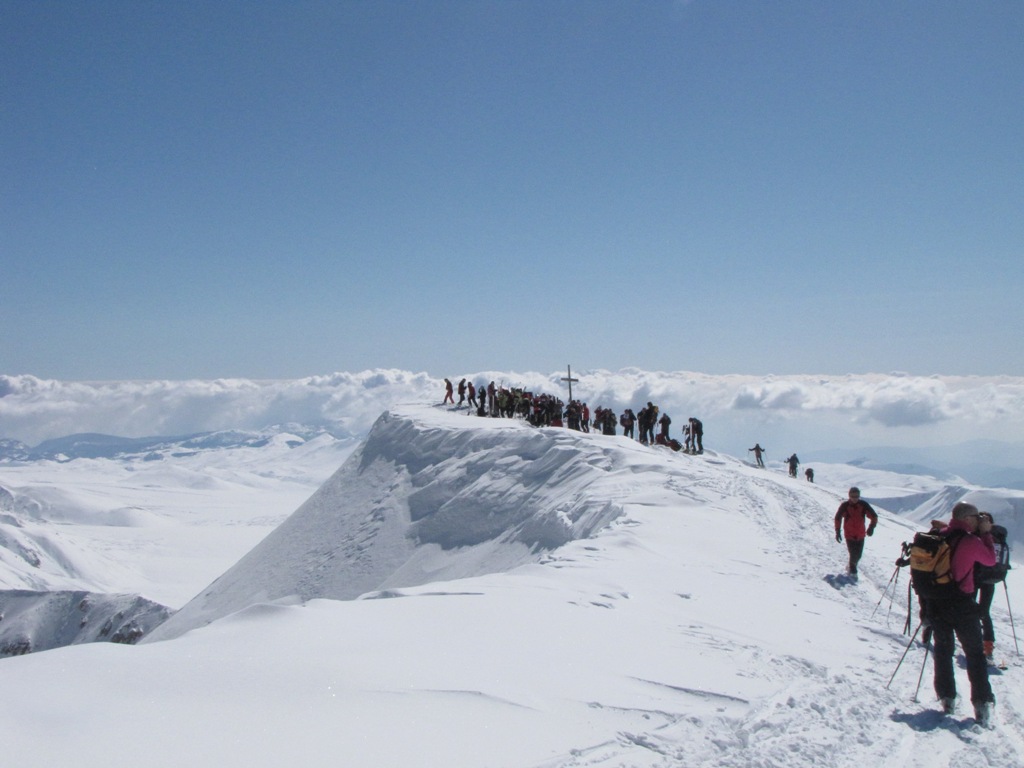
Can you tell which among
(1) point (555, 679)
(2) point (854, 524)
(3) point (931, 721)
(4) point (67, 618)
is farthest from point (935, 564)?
(4) point (67, 618)

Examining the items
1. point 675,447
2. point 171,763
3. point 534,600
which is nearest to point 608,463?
point 675,447

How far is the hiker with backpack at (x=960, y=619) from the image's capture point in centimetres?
681

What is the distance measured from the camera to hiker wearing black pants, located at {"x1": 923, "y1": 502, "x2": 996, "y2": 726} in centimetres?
681

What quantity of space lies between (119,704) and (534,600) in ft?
17.7

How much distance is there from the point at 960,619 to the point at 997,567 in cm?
324

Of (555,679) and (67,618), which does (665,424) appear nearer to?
(555,679)

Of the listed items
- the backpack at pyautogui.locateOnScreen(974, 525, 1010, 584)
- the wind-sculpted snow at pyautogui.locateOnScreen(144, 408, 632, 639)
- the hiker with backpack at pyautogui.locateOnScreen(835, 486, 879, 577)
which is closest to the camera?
the backpack at pyautogui.locateOnScreen(974, 525, 1010, 584)

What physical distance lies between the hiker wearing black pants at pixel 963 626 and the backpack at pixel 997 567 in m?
1.65

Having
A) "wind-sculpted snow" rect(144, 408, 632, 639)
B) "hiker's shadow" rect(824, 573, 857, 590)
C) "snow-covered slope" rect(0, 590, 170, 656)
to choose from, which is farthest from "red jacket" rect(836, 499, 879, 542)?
"snow-covered slope" rect(0, 590, 170, 656)

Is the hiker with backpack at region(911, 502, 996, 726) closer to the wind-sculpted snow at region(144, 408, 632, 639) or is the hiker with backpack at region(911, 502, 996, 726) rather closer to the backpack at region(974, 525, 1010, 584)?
the backpack at region(974, 525, 1010, 584)

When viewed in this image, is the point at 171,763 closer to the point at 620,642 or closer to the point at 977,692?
the point at 620,642

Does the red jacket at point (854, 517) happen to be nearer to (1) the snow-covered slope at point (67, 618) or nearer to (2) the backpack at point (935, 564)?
(2) the backpack at point (935, 564)

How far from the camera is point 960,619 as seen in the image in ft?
22.9

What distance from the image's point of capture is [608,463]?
25.7 meters
